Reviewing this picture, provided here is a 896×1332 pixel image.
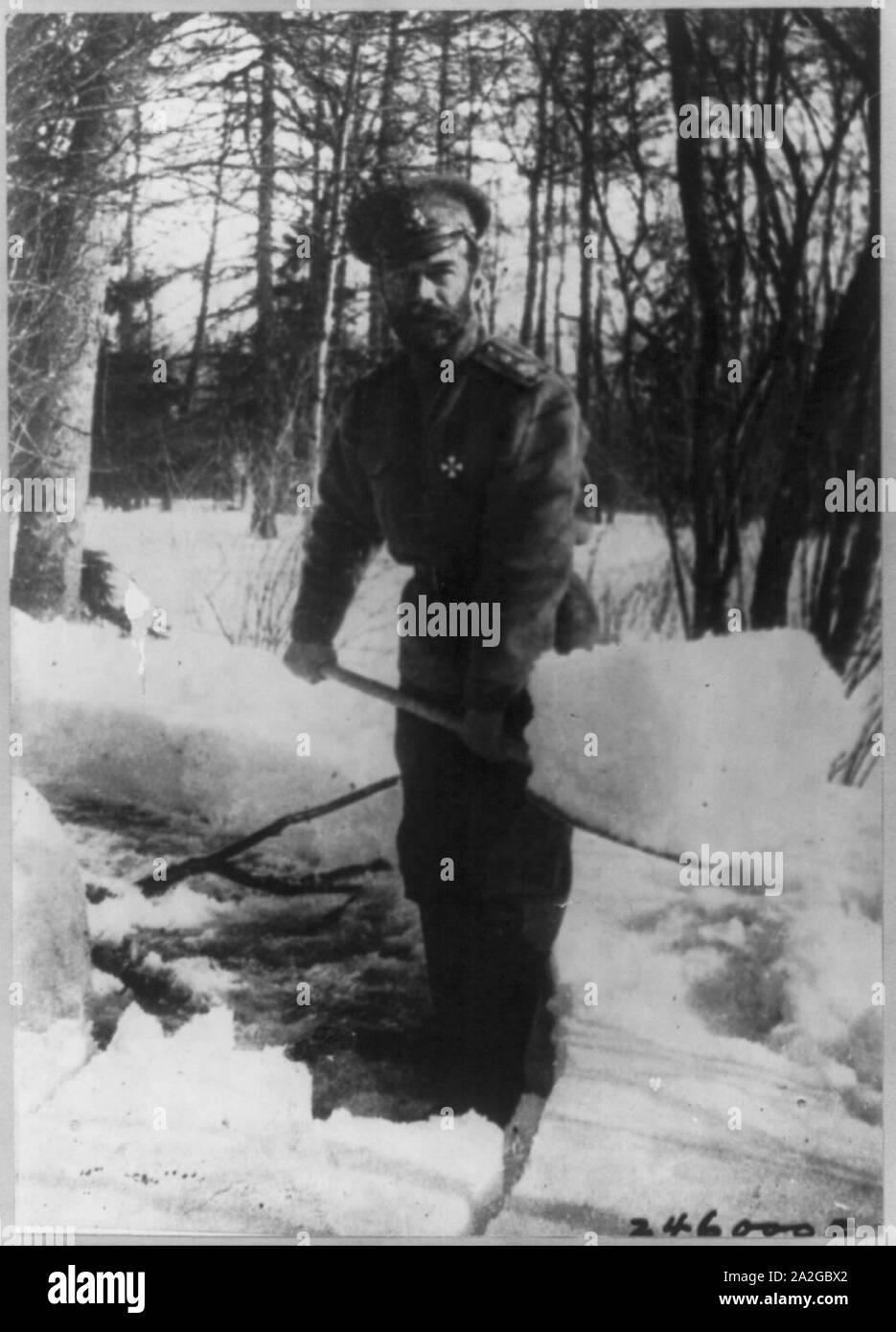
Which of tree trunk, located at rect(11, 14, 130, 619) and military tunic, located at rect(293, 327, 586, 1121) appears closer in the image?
military tunic, located at rect(293, 327, 586, 1121)

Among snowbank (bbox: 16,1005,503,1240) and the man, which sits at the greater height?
the man

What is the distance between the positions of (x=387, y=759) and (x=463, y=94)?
1.39 metres

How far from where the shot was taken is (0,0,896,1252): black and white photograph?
2.54 m

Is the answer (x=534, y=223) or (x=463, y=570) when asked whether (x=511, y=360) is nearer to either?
(x=534, y=223)

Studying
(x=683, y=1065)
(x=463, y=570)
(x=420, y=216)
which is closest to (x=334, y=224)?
(x=420, y=216)

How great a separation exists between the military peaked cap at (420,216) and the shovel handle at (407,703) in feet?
2.81

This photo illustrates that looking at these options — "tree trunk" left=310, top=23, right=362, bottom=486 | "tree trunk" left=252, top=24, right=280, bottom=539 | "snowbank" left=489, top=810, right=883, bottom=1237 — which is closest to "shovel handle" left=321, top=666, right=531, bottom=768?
"snowbank" left=489, top=810, right=883, bottom=1237

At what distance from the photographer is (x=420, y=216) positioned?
8.32 feet

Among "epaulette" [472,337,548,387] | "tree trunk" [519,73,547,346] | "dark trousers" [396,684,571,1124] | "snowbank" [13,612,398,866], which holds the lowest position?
"dark trousers" [396,684,571,1124]

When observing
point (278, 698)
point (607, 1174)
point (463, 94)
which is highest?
point (463, 94)

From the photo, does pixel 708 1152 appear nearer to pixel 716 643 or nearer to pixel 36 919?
pixel 716 643

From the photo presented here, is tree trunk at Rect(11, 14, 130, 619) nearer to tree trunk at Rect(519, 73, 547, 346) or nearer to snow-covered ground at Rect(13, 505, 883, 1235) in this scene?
snow-covered ground at Rect(13, 505, 883, 1235)

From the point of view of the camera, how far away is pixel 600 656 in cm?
255
